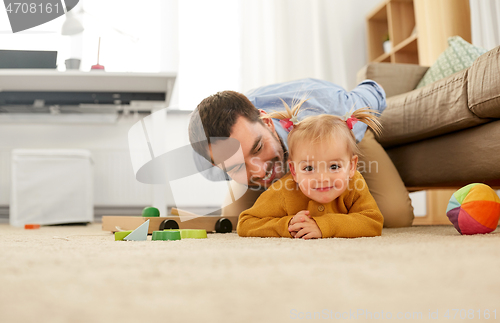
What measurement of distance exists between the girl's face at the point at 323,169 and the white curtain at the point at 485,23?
161 cm

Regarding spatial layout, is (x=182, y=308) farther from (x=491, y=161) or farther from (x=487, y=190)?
(x=491, y=161)

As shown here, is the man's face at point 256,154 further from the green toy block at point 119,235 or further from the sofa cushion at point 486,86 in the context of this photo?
the sofa cushion at point 486,86

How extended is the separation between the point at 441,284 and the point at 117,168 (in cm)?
226

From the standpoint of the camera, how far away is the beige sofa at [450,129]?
3.33 ft

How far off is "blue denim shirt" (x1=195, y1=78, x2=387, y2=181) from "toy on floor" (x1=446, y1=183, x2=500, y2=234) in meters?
0.46

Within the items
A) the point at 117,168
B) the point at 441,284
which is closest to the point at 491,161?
the point at 441,284

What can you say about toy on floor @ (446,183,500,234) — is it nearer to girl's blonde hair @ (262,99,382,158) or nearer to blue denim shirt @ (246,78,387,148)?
girl's blonde hair @ (262,99,382,158)

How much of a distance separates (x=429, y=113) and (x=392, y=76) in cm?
51

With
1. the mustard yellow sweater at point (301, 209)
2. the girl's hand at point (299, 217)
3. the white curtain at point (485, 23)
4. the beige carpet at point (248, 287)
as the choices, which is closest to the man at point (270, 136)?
the mustard yellow sweater at point (301, 209)

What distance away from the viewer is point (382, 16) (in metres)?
2.70

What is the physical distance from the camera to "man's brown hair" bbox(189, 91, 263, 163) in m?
0.94

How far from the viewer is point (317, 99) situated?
4.08 feet

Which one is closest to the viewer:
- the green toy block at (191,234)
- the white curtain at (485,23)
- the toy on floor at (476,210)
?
the toy on floor at (476,210)

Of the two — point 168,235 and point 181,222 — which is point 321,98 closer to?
point 181,222
